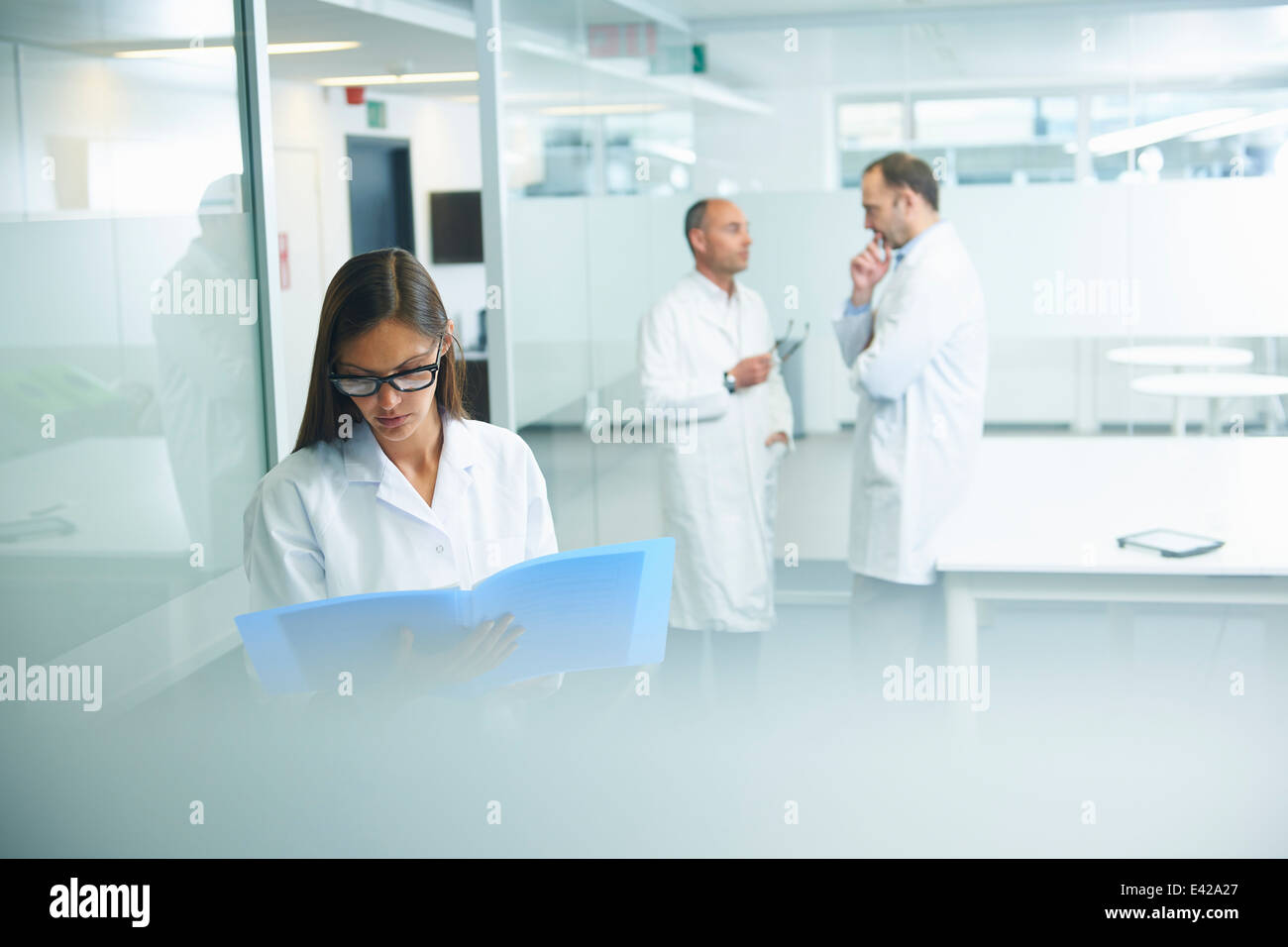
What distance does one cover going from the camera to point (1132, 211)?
12.9 ft

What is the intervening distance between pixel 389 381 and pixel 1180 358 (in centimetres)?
319

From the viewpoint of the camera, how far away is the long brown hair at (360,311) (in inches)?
61.4

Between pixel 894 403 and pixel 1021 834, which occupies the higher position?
pixel 894 403

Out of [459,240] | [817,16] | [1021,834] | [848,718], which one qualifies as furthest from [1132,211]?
[459,240]

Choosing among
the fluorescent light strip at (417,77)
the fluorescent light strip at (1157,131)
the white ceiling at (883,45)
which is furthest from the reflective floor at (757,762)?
the fluorescent light strip at (417,77)

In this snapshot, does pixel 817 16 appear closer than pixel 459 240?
Yes

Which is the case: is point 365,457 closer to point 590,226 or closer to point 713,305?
point 713,305

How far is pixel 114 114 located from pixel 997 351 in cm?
288

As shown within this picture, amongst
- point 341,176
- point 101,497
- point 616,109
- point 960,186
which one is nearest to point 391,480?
point 101,497

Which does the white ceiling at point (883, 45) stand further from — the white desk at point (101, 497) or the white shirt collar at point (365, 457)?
the white shirt collar at point (365, 457)

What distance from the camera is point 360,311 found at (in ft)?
5.10

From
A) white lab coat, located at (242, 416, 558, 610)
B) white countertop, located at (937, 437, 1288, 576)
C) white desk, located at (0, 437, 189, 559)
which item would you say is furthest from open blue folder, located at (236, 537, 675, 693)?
white countertop, located at (937, 437, 1288, 576)
